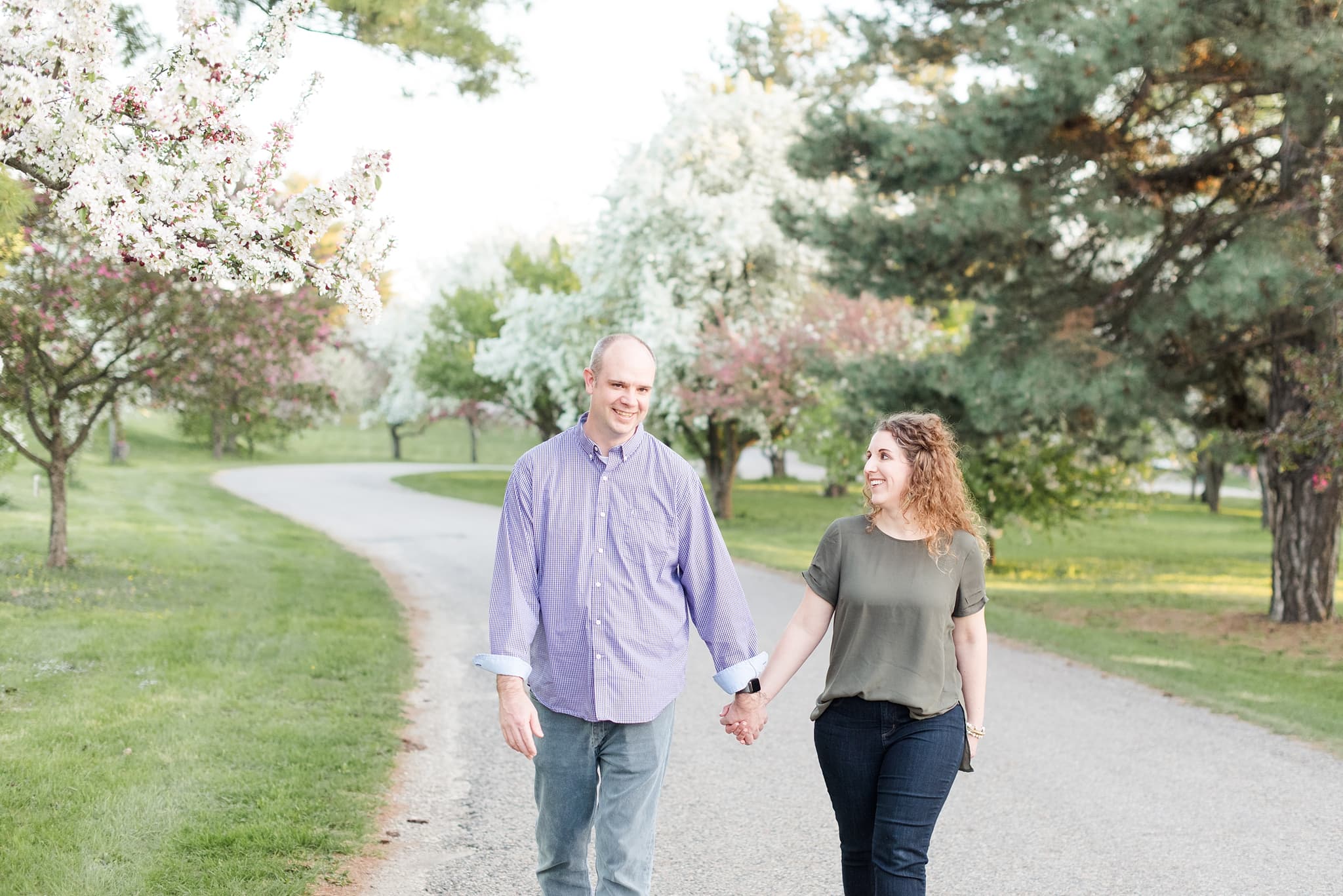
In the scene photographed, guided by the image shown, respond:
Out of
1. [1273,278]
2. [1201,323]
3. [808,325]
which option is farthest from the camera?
[808,325]

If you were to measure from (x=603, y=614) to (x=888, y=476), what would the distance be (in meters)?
0.99

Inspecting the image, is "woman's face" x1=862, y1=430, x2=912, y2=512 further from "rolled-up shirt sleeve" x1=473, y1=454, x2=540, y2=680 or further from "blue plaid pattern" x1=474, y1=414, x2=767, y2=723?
"rolled-up shirt sleeve" x1=473, y1=454, x2=540, y2=680

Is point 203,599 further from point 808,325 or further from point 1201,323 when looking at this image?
point 808,325

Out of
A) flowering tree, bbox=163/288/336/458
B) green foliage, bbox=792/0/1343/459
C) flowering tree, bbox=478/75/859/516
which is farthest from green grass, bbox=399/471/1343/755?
flowering tree, bbox=163/288/336/458

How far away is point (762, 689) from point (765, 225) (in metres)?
21.8

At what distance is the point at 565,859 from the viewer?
11.4ft

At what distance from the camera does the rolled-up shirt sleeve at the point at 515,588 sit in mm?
3316

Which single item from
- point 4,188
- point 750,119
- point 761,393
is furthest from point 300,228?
point 750,119

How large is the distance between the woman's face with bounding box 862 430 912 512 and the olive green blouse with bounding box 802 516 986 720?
0.10 m

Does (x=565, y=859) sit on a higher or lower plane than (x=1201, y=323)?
lower

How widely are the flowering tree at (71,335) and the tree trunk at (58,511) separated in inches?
0.4

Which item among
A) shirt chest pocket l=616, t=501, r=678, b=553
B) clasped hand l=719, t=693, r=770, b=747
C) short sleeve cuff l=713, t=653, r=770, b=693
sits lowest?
clasped hand l=719, t=693, r=770, b=747

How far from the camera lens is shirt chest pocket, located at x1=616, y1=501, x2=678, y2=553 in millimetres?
3453

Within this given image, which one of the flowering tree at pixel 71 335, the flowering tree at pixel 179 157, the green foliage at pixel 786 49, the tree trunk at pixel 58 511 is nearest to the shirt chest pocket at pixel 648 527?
the flowering tree at pixel 179 157
